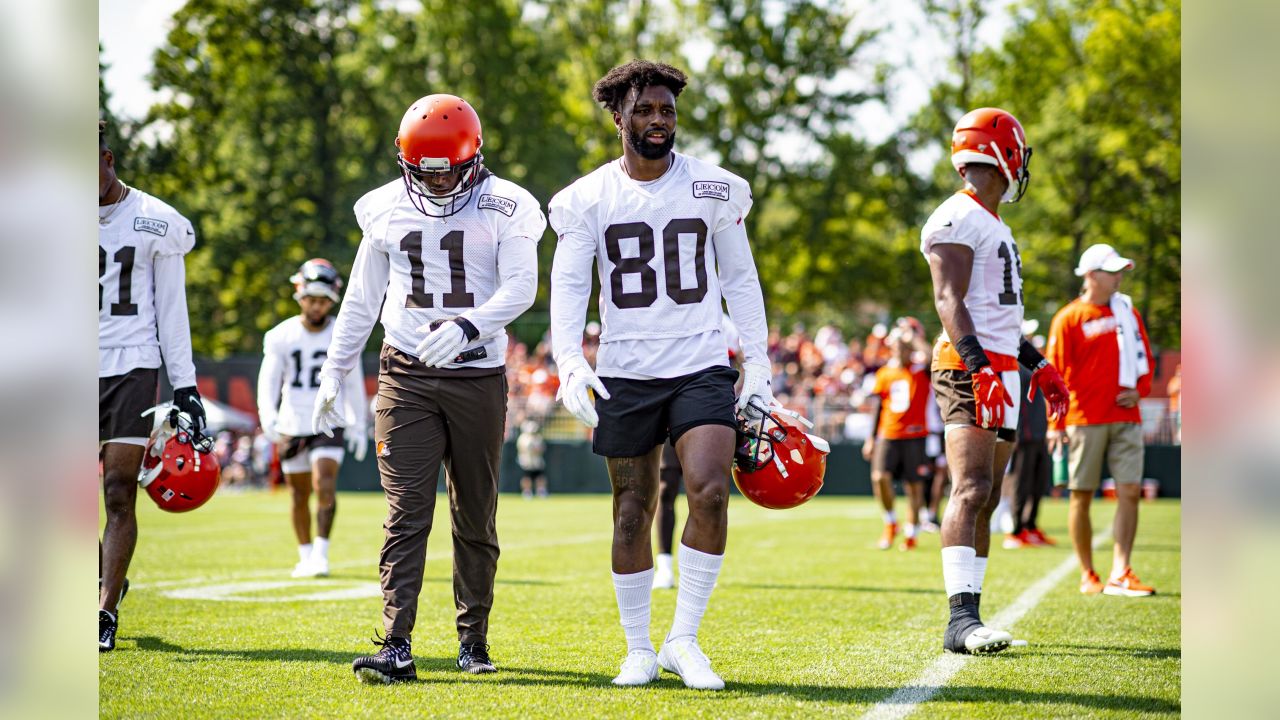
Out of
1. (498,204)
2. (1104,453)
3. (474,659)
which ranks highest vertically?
(498,204)

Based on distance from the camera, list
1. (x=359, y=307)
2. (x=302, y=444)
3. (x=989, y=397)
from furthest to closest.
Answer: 1. (x=302, y=444)
2. (x=989, y=397)
3. (x=359, y=307)

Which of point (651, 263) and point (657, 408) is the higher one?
point (651, 263)

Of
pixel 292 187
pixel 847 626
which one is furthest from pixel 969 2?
pixel 847 626

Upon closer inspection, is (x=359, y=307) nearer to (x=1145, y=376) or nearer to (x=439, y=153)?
(x=439, y=153)

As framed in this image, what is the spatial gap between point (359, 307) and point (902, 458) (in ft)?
29.4

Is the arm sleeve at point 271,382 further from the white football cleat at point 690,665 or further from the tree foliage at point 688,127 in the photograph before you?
the tree foliage at point 688,127

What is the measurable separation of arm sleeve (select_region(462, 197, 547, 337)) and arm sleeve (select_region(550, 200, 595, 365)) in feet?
0.37

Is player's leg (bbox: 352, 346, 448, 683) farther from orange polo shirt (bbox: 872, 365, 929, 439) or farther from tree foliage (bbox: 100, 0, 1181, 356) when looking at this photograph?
tree foliage (bbox: 100, 0, 1181, 356)

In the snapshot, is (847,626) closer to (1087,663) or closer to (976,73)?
(1087,663)

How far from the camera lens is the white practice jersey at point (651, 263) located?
5184 millimetres

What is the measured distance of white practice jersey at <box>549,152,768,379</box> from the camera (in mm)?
5184

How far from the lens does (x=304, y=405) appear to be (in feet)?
34.3

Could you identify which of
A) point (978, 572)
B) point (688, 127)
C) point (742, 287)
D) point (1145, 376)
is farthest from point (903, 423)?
point (688, 127)

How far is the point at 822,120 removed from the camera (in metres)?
40.2
